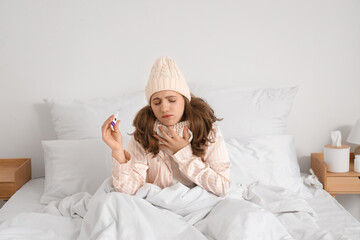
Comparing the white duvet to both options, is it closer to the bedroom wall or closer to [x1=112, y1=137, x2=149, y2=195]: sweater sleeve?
[x1=112, y1=137, x2=149, y2=195]: sweater sleeve

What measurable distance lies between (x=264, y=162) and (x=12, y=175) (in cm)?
137

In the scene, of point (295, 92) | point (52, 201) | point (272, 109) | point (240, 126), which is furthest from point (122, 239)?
point (295, 92)

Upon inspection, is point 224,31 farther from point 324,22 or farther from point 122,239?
point 122,239

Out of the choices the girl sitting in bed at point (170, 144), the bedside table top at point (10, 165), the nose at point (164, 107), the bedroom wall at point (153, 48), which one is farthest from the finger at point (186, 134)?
the bedside table top at point (10, 165)

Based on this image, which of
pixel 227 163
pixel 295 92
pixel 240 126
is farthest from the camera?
pixel 295 92

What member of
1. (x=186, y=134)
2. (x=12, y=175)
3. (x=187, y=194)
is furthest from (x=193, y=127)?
(x=12, y=175)

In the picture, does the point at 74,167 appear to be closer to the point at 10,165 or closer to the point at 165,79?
the point at 10,165

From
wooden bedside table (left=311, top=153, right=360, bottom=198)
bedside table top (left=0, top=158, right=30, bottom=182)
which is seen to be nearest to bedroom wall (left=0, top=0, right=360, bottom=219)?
bedside table top (left=0, top=158, right=30, bottom=182)

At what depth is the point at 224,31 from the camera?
2.53 meters

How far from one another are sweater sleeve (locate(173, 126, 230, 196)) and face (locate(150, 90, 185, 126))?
0.43 ft

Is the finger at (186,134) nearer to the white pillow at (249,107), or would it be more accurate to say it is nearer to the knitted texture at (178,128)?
the knitted texture at (178,128)

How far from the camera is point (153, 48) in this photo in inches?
99.0

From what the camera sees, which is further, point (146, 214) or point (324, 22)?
point (324, 22)

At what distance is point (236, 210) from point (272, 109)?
1.06m
